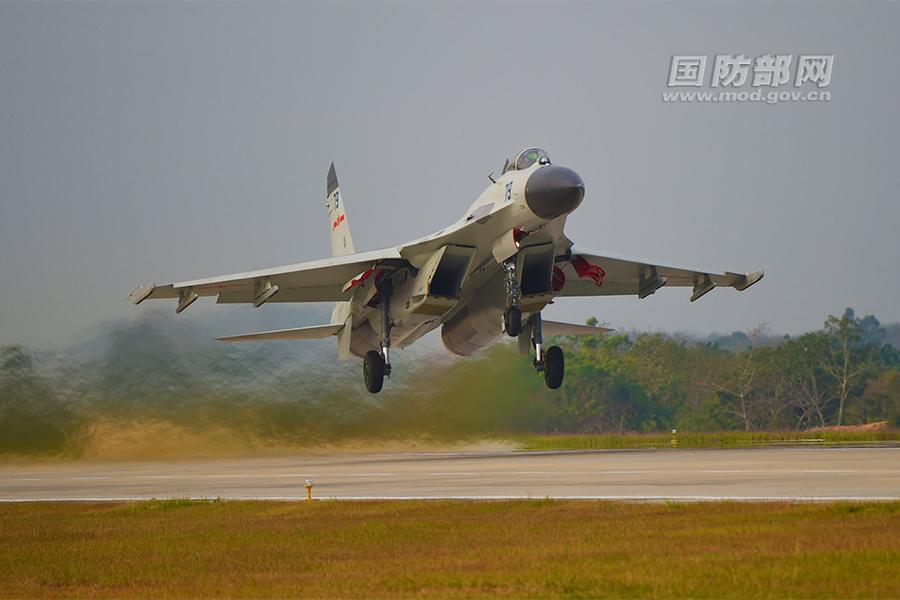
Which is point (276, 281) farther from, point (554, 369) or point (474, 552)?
point (474, 552)

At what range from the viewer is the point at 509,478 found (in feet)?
60.7

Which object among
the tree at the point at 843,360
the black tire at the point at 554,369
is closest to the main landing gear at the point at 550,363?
the black tire at the point at 554,369

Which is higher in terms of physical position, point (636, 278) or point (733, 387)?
point (636, 278)

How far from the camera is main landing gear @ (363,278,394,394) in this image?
87.9 feet

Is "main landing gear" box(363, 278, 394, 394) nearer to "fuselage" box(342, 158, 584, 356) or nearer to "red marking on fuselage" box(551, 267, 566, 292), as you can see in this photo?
"fuselage" box(342, 158, 584, 356)

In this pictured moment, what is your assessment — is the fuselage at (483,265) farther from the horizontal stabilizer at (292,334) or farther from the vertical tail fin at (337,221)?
the vertical tail fin at (337,221)

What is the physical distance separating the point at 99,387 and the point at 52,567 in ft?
59.0

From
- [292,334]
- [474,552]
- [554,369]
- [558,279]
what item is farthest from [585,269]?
[474,552]

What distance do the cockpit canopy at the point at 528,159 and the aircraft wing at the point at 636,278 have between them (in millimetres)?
3581

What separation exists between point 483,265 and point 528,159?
2.87m

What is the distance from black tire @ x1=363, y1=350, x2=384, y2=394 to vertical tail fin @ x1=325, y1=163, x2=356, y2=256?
654cm

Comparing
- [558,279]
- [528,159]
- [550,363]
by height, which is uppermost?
[528,159]

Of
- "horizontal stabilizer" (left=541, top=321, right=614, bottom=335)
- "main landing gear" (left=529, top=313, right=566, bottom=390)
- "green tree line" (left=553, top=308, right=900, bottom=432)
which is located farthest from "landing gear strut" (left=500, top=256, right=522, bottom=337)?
"green tree line" (left=553, top=308, right=900, bottom=432)

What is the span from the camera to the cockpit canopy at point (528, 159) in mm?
22797
